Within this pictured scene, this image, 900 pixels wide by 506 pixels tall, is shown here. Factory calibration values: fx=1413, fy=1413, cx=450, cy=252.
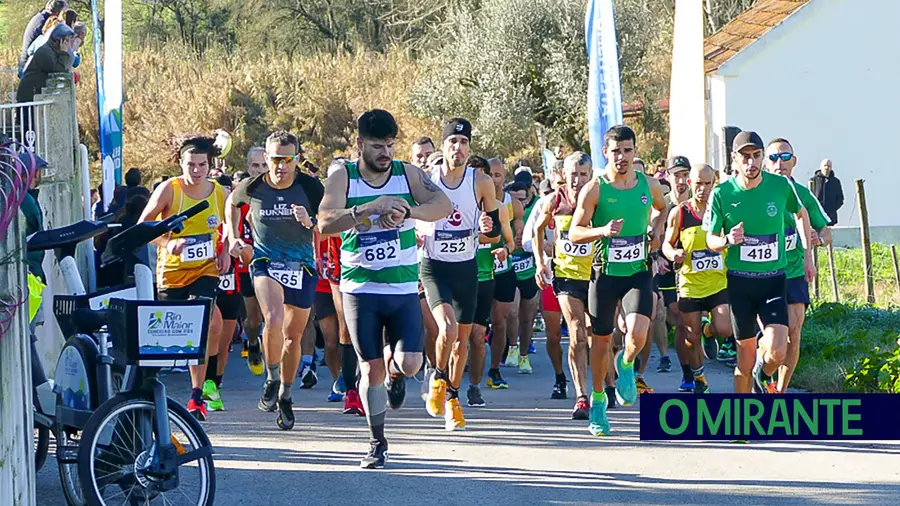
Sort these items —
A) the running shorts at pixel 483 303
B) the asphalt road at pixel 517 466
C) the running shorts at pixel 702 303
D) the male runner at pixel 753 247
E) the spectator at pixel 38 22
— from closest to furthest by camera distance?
1. the asphalt road at pixel 517 466
2. the male runner at pixel 753 247
3. the running shorts at pixel 483 303
4. the running shorts at pixel 702 303
5. the spectator at pixel 38 22

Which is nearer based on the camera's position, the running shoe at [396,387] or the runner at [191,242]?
the running shoe at [396,387]

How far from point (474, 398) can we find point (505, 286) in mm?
1544

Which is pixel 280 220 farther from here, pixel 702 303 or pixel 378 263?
pixel 702 303

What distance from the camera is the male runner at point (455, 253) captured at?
401 inches

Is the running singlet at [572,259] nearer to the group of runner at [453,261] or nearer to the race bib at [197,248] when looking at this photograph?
the group of runner at [453,261]

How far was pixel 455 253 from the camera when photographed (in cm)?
1025

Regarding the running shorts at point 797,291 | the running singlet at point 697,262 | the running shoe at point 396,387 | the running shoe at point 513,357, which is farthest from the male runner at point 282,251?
the running shoe at point 513,357

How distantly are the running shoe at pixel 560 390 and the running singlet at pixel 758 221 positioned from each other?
113 inches

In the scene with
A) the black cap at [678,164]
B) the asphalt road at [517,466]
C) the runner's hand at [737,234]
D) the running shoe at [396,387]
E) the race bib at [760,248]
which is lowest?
the asphalt road at [517,466]

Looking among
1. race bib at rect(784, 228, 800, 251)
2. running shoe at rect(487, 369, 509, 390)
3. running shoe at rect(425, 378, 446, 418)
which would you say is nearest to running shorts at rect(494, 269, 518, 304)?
running shoe at rect(487, 369, 509, 390)

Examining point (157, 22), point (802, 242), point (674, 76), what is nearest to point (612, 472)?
point (802, 242)

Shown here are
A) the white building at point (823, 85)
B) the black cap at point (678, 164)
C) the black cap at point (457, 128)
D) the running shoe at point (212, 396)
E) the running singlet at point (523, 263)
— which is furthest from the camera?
the white building at point (823, 85)

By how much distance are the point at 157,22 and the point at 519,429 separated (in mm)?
43887

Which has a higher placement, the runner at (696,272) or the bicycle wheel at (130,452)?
the runner at (696,272)
